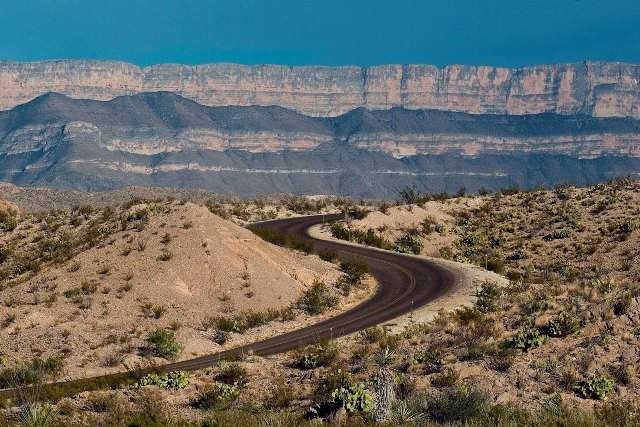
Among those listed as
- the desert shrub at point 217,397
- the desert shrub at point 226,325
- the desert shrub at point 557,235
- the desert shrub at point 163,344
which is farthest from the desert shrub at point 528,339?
the desert shrub at point 557,235

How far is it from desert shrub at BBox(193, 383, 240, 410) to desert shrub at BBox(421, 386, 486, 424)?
5709 mm

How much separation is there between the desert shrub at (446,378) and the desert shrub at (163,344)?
1210 centimetres

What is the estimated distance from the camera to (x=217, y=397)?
2239 cm

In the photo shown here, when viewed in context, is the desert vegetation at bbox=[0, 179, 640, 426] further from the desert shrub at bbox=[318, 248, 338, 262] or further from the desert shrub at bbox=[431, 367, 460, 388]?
the desert shrub at bbox=[318, 248, 338, 262]

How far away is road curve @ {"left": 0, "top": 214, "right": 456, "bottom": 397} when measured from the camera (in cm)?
3062

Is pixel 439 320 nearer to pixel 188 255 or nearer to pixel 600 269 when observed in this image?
pixel 188 255

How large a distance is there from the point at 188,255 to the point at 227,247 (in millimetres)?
2700

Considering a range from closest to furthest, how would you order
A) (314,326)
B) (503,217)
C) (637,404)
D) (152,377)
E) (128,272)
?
1. (637,404)
2. (152,377)
3. (314,326)
4. (128,272)
5. (503,217)

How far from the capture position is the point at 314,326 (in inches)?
1431

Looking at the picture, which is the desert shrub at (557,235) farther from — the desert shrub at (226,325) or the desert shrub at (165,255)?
the desert shrub at (226,325)

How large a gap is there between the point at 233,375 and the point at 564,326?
36.2 ft

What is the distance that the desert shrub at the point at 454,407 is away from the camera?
63.0ft

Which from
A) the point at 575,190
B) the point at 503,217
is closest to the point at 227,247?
the point at 503,217

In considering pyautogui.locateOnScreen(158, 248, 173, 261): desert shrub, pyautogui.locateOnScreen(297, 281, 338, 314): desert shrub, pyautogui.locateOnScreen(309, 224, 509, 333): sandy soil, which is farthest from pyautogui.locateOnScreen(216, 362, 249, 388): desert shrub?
pyautogui.locateOnScreen(158, 248, 173, 261): desert shrub
